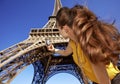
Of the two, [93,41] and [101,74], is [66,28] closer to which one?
[93,41]

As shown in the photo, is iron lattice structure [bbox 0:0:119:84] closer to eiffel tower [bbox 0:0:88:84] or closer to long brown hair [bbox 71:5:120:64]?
eiffel tower [bbox 0:0:88:84]

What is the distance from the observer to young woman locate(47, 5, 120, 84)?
190 centimetres

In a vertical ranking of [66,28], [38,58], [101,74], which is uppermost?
[38,58]

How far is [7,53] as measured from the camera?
747 inches

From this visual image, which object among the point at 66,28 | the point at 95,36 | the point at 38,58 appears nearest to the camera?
the point at 95,36

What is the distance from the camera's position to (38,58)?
70.0 ft

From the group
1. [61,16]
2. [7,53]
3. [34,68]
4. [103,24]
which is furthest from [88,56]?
[34,68]

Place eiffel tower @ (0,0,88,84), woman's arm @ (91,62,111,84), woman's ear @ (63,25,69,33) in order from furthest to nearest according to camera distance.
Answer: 1. eiffel tower @ (0,0,88,84)
2. woman's ear @ (63,25,69,33)
3. woman's arm @ (91,62,111,84)

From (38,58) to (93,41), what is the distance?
19537 mm

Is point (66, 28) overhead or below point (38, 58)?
below

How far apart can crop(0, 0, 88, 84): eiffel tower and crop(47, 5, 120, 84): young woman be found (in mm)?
13436

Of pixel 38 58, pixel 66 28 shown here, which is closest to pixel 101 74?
pixel 66 28

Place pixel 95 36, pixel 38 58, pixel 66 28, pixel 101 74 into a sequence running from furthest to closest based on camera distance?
pixel 38 58 → pixel 66 28 → pixel 95 36 → pixel 101 74

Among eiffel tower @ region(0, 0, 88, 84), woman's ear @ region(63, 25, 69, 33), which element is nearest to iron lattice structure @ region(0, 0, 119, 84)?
eiffel tower @ region(0, 0, 88, 84)
